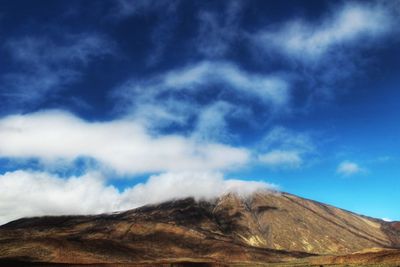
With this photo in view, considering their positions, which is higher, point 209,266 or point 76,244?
point 76,244

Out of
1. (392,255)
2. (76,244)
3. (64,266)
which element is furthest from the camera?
(76,244)

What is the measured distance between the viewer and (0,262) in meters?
140

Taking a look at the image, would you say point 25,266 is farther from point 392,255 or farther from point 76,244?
point 392,255

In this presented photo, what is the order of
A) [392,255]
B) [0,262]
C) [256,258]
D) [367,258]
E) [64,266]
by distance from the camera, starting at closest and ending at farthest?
1. [392,255]
2. [367,258]
3. [64,266]
4. [0,262]
5. [256,258]

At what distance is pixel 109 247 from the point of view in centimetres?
19425

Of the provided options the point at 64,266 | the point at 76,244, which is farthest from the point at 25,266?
the point at 76,244

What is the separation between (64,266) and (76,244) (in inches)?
2273

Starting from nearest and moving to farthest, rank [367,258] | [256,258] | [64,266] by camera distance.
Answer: [367,258]
[64,266]
[256,258]

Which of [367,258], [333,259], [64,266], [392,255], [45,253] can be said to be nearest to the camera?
[392,255]

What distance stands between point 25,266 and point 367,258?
88.5 meters

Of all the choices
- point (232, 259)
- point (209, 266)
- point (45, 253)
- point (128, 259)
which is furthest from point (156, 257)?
point (209, 266)

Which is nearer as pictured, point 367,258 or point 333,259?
point 367,258

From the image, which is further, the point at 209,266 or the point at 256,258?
the point at 256,258

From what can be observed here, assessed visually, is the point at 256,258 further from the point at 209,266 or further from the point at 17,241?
the point at 17,241
